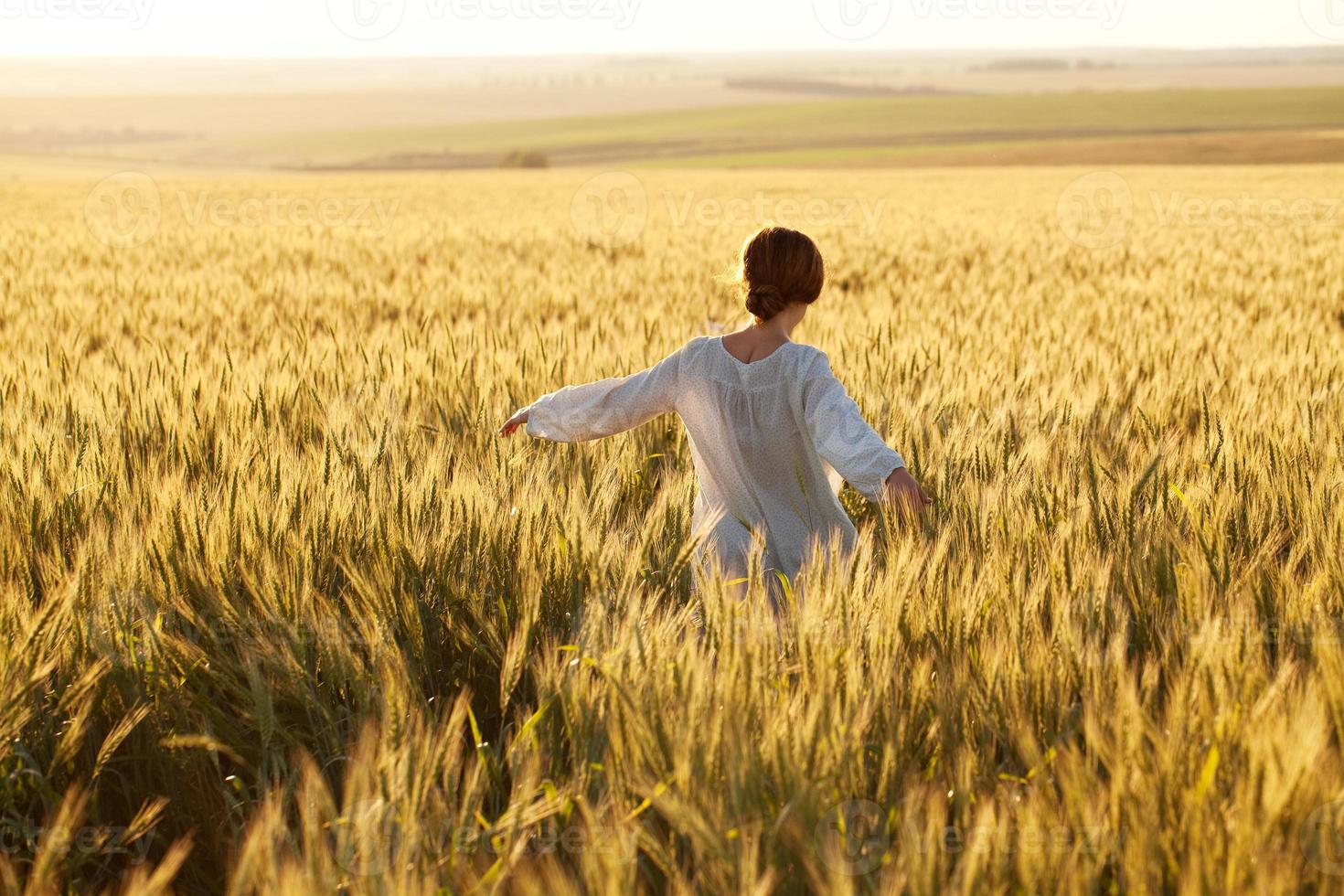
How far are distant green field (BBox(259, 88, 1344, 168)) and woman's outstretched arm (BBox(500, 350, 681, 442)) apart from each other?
49938 mm

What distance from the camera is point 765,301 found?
7.26ft

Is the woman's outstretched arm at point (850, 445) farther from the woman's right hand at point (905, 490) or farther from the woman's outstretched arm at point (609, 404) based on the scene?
the woman's outstretched arm at point (609, 404)

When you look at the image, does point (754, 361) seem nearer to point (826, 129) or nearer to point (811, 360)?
point (811, 360)

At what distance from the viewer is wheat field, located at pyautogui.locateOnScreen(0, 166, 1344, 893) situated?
977 millimetres

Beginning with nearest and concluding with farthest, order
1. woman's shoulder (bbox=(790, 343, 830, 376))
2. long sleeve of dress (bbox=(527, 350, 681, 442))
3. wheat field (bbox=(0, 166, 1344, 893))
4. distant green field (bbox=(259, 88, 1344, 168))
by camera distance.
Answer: wheat field (bbox=(0, 166, 1344, 893)) → woman's shoulder (bbox=(790, 343, 830, 376)) → long sleeve of dress (bbox=(527, 350, 681, 442)) → distant green field (bbox=(259, 88, 1344, 168))

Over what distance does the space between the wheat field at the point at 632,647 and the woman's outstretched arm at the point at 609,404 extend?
12cm

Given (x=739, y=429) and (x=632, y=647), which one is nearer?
(x=632, y=647)

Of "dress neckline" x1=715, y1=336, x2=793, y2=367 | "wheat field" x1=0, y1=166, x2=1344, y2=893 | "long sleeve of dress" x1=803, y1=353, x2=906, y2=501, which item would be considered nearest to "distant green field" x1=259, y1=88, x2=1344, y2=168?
"wheat field" x1=0, y1=166, x2=1344, y2=893

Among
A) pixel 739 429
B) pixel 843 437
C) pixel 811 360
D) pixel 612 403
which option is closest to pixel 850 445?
pixel 843 437

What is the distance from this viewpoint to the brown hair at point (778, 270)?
7.13ft

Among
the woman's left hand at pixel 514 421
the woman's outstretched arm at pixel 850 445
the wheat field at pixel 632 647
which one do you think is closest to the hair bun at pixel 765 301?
the woman's outstretched arm at pixel 850 445

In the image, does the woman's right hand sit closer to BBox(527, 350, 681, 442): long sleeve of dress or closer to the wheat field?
the wheat field

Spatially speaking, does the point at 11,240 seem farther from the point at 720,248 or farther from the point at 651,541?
the point at 651,541

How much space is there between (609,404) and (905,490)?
0.71 m
